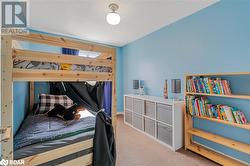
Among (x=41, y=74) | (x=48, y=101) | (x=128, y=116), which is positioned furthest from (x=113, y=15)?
(x=128, y=116)

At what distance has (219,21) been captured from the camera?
216cm

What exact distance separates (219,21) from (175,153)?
237 centimetres

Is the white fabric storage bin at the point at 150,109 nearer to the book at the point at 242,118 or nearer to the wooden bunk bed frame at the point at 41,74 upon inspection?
the wooden bunk bed frame at the point at 41,74

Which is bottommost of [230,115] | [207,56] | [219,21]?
[230,115]

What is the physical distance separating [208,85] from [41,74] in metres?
2.36

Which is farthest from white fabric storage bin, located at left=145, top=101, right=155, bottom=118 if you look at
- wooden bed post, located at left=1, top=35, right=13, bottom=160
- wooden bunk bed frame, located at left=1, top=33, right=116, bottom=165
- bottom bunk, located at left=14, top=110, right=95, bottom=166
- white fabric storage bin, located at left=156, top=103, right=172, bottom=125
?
wooden bed post, located at left=1, top=35, right=13, bottom=160

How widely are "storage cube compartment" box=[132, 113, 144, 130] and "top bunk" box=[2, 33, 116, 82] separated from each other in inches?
70.0


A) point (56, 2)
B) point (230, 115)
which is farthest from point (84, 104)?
point (230, 115)

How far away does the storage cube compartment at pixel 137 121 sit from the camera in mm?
3307

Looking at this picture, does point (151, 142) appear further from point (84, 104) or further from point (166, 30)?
point (166, 30)

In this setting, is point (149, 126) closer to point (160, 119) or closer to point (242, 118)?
point (160, 119)

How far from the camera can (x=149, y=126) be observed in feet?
9.96

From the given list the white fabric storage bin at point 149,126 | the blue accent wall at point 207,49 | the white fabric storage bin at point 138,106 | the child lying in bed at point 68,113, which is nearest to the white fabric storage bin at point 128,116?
the white fabric storage bin at point 138,106

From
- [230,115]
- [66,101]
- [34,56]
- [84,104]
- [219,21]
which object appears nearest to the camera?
[34,56]
